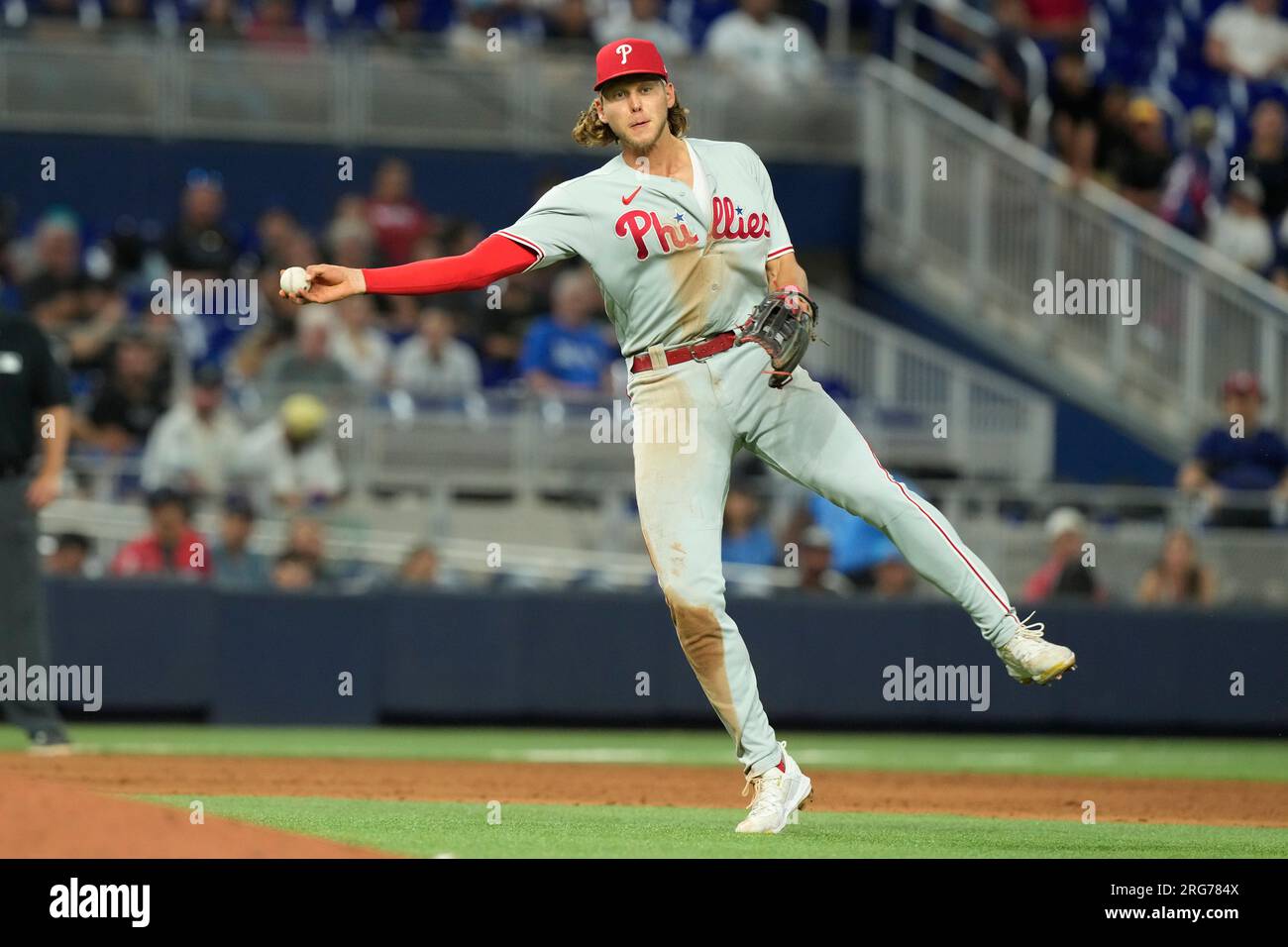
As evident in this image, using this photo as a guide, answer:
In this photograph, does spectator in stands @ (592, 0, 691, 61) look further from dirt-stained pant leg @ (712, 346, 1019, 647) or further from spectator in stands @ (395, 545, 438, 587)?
dirt-stained pant leg @ (712, 346, 1019, 647)

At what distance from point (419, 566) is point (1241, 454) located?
20.3 feet

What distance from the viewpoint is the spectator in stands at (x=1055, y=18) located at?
21.2 metres

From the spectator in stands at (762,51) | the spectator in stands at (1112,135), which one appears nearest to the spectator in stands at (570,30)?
the spectator in stands at (762,51)

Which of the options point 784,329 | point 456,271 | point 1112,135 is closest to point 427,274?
point 456,271

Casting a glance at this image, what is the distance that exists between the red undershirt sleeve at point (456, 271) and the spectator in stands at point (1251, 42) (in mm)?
15931

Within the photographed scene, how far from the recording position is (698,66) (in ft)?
62.8

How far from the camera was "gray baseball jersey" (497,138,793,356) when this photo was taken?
731 cm

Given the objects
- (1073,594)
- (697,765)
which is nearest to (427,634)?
(697,765)

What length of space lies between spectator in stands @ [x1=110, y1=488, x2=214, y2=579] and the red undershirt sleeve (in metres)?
7.64

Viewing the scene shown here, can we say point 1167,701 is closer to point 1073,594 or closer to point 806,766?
point 1073,594

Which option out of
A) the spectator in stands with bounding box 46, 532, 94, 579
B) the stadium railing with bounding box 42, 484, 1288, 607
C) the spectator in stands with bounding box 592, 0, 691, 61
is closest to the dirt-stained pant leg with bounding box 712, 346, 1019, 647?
the stadium railing with bounding box 42, 484, 1288, 607

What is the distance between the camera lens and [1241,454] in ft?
51.8

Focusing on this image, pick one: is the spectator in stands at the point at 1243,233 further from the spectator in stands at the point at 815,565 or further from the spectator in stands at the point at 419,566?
the spectator in stands at the point at 419,566

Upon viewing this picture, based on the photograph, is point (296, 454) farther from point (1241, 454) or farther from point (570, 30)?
point (1241, 454)
